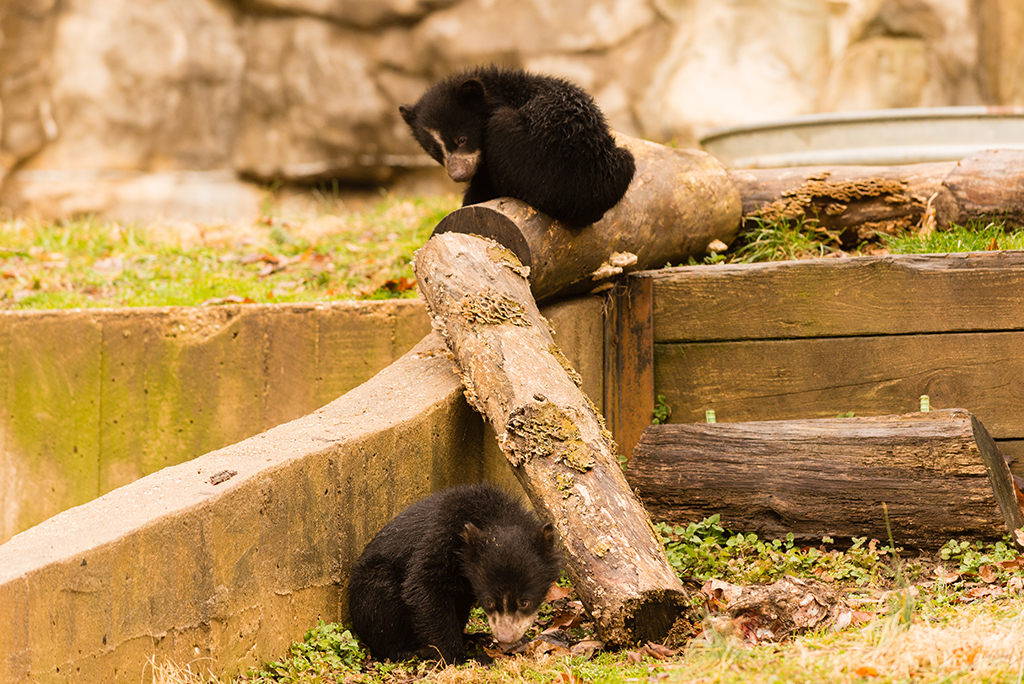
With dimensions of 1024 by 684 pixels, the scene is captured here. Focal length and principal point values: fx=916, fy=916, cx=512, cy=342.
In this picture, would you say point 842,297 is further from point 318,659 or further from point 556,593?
point 318,659

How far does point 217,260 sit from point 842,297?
4353mm

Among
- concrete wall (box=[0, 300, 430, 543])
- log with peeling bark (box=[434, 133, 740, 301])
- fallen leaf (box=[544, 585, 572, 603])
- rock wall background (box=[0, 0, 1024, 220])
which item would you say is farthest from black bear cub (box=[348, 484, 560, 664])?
rock wall background (box=[0, 0, 1024, 220])

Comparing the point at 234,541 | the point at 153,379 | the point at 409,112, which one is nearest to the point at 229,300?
the point at 153,379

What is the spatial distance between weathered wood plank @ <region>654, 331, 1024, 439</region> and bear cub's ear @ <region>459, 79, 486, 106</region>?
1616 millimetres

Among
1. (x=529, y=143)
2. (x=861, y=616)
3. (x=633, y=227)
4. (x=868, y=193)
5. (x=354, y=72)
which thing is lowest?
(x=861, y=616)

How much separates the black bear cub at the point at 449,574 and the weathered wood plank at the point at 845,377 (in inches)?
68.4

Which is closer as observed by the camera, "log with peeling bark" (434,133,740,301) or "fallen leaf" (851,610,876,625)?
"fallen leaf" (851,610,876,625)

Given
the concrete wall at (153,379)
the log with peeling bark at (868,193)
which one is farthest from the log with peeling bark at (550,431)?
the log with peeling bark at (868,193)

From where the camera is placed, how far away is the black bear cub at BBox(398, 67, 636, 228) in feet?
14.3

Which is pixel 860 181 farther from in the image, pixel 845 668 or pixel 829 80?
pixel 829 80

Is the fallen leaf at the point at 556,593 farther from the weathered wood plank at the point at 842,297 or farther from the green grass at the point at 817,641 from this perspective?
the weathered wood plank at the point at 842,297

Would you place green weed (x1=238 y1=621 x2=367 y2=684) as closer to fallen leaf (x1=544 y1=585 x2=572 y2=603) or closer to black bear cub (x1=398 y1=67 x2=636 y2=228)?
fallen leaf (x1=544 y1=585 x2=572 y2=603)

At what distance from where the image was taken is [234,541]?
301cm

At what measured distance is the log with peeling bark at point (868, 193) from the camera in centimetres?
523
